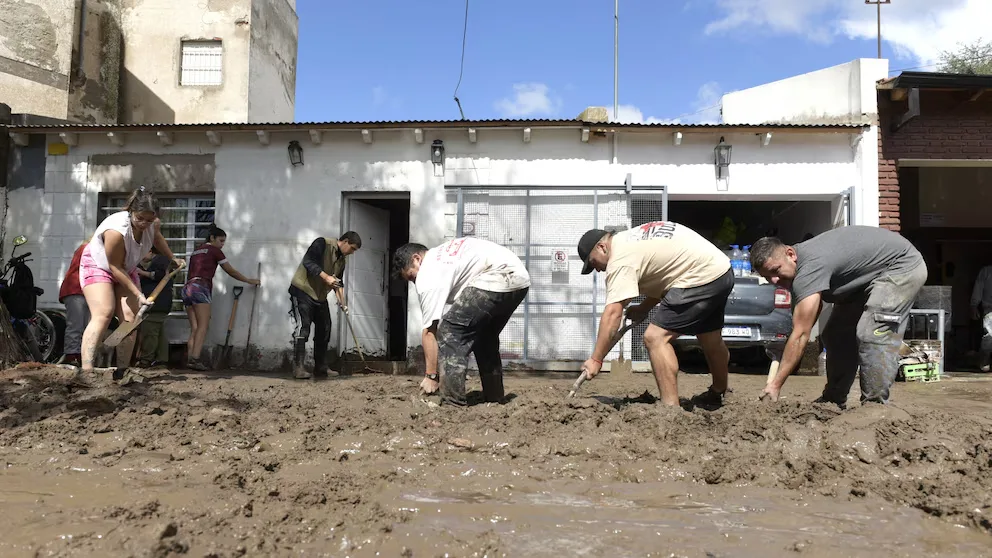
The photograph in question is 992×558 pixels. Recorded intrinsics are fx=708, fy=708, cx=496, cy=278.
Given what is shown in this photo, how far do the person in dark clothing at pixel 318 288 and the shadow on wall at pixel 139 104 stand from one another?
10111mm

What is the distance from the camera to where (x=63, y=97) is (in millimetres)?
14242

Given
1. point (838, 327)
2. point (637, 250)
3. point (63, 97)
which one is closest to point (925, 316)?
point (838, 327)

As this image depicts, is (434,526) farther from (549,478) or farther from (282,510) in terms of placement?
(549,478)

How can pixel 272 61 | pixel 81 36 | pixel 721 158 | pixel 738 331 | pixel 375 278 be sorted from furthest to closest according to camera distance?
pixel 272 61 < pixel 81 36 < pixel 375 278 < pixel 721 158 < pixel 738 331

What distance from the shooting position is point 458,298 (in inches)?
186

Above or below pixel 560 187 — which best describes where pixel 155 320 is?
below

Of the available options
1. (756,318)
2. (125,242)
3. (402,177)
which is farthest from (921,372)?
(125,242)

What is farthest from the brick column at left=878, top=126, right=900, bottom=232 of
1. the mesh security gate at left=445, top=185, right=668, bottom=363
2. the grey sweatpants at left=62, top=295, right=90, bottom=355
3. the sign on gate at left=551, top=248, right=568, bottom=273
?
the grey sweatpants at left=62, top=295, right=90, bottom=355

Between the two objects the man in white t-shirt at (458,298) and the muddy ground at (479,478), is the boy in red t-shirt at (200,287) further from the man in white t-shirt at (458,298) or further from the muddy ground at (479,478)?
the man in white t-shirt at (458,298)

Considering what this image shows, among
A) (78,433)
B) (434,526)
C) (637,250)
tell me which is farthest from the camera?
(637,250)

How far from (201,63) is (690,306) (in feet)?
49.6

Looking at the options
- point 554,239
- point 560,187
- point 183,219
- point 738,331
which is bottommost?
point 738,331

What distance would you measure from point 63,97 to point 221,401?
41.5 feet

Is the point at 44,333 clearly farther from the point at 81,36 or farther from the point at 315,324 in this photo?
the point at 81,36
